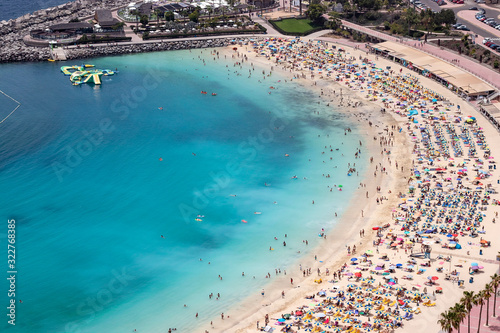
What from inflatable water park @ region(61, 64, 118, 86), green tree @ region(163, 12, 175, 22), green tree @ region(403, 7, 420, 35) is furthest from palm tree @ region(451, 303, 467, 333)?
green tree @ region(163, 12, 175, 22)

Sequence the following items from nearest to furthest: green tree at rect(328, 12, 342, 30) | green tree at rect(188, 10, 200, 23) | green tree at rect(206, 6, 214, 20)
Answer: green tree at rect(328, 12, 342, 30), green tree at rect(188, 10, 200, 23), green tree at rect(206, 6, 214, 20)

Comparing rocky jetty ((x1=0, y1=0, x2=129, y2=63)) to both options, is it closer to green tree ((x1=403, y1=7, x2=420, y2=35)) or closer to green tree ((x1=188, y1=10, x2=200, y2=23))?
green tree ((x1=188, y1=10, x2=200, y2=23))

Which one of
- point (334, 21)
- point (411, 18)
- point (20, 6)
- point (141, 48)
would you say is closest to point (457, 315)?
point (411, 18)

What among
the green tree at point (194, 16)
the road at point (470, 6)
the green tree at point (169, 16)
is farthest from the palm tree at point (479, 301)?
the green tree at point (169, 16)

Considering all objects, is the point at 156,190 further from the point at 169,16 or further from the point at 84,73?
the point at 169,16

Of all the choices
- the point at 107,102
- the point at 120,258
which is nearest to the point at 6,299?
the point at 120,258

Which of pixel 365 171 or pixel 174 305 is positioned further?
pixel 365 171

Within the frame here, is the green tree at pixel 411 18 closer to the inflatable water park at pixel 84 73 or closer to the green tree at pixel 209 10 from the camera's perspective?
the green tree at pixel 209 10

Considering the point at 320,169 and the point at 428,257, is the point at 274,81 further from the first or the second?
the point at 428,257
